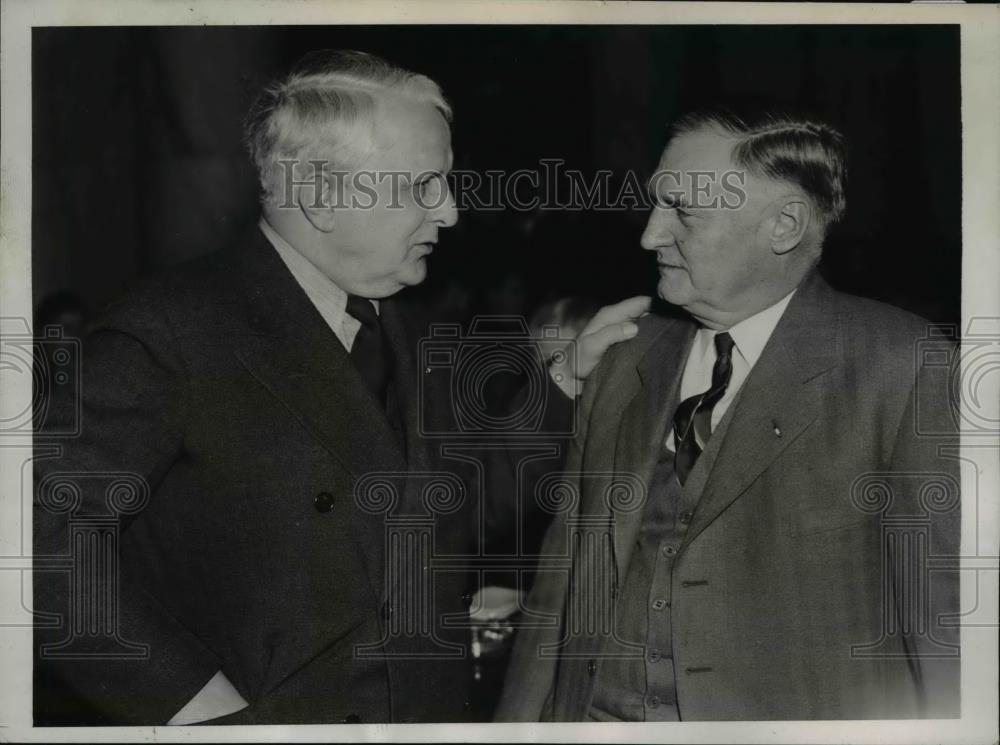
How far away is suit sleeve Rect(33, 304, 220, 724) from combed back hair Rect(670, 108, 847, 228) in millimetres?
1326

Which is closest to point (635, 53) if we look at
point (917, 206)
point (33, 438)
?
point (917, 206)

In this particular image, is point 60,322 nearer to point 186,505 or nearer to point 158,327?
point 158,327

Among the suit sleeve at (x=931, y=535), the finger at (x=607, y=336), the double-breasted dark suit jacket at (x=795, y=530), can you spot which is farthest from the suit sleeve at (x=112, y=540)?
the suit sleeve at (x=931, y=535)

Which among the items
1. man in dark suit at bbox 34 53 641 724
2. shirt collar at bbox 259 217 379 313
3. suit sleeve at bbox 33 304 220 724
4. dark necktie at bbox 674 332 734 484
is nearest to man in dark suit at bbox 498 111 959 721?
dark necktie at bbox 674 332 734 484

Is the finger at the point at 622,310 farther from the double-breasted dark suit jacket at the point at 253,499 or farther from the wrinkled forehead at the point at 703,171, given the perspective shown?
the double-breasted dark suit jacket at the point at 253,499

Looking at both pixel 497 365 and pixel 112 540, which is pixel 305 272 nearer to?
pixel 497 365

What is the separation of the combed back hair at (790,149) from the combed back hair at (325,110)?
0.62m

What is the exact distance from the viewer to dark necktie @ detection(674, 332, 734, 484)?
2428mm

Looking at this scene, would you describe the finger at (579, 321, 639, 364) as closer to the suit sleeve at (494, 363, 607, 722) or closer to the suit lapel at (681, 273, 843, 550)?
the suit sleeve at (494, 363, 607, 722)

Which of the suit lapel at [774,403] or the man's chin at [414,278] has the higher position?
the man's chin at [414,278]

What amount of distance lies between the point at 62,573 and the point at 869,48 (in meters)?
2.26

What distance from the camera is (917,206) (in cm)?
248

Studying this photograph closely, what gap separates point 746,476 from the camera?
93.9 inches

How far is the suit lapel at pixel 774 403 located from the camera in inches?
94.0
